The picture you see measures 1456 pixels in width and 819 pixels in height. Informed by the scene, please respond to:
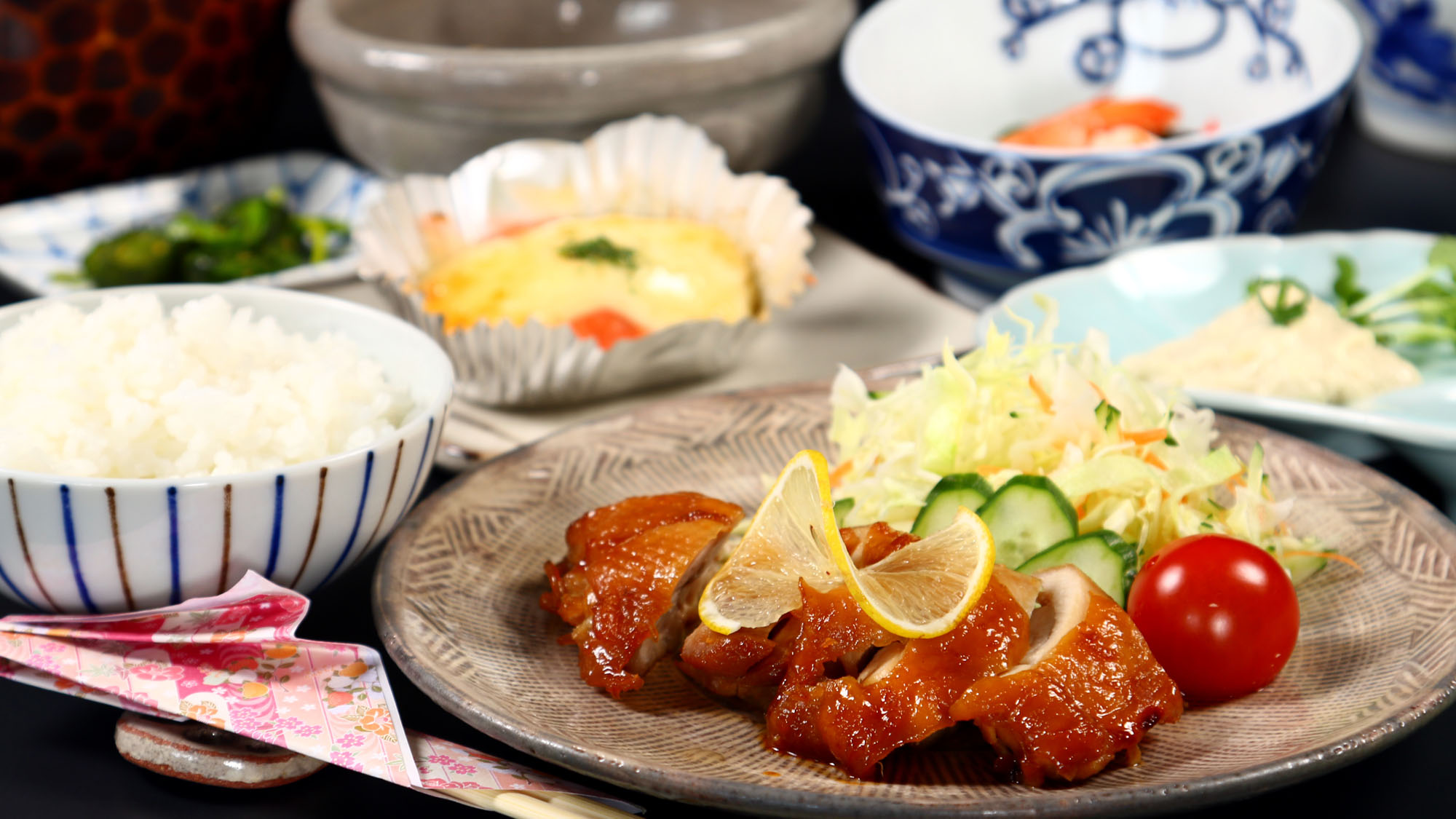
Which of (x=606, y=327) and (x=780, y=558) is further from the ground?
(x=780, y=558)

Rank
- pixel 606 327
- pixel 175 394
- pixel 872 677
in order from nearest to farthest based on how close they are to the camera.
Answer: pixel 872 677, pixel 175 394, pixel 606 327

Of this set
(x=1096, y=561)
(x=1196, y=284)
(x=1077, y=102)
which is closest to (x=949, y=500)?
(x=1096, y=561)

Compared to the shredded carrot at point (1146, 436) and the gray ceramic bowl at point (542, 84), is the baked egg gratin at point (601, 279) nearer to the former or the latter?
the gray ceramic bowl at point (542, 84)

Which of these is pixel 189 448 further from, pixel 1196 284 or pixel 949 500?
pixel 1196 284

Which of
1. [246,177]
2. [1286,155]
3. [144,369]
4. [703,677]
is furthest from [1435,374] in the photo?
[246,177]

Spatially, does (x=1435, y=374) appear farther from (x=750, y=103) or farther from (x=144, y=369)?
(x=144, y=369)

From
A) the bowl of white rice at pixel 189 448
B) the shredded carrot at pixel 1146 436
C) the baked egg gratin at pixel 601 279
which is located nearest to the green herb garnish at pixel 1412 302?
the shredded carrot at pixel 1146 436
